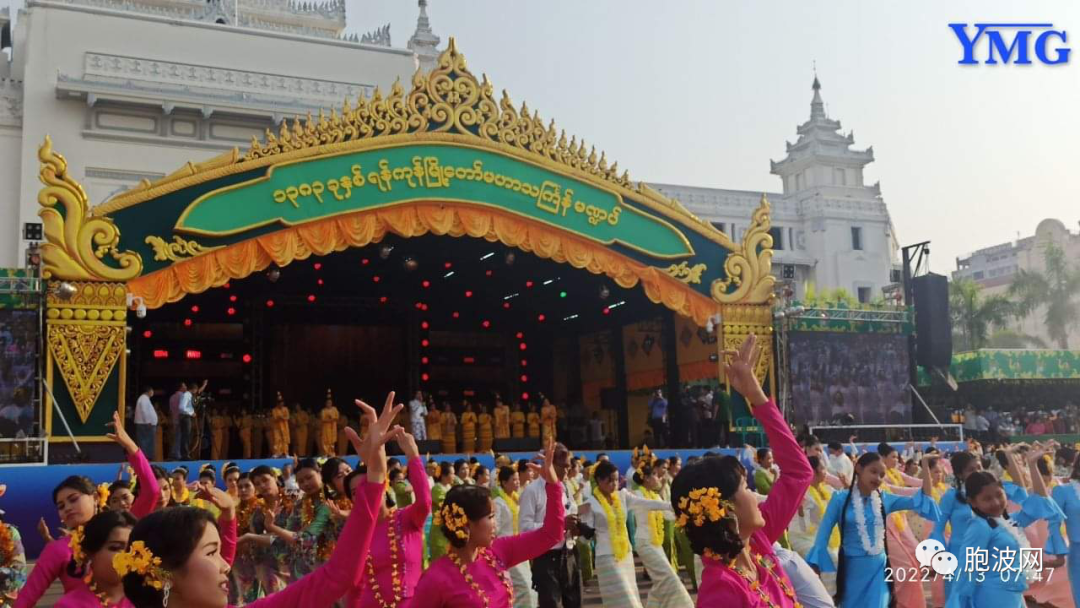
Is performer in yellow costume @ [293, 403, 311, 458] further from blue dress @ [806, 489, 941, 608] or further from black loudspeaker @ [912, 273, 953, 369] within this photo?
blue dress @ [806, 489, 941, 608]

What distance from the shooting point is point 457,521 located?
14.9ft

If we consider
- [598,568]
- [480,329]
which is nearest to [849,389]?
[480,329]

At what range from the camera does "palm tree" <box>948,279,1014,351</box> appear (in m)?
43.9

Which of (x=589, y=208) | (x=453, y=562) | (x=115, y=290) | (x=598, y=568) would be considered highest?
(x=589, y=208)

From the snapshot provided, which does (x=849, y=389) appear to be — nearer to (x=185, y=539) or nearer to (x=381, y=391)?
(x=381, y=391)

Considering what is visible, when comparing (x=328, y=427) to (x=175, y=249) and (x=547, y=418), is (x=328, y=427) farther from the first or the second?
(x=175, y=249)

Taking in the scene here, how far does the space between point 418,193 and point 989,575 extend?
12404 millimetres

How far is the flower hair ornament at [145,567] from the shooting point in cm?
276

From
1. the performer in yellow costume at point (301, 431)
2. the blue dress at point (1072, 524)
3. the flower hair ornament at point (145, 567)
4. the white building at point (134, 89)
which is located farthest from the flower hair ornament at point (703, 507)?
the white building at point (134, 89)

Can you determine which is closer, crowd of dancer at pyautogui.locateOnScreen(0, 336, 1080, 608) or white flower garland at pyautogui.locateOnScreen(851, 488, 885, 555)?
crowd of dancer at pyautogui.locateOnScreen(0, 336, 1080, 608)

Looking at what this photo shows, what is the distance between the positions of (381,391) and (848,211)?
84.0ft

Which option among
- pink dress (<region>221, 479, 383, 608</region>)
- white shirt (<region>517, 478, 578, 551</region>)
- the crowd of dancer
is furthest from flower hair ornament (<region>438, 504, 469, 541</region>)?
white shirt (<region>517, 478, 578, 551</region>)

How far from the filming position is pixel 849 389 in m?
20.7

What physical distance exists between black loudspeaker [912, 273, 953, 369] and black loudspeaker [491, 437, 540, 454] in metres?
8.28
